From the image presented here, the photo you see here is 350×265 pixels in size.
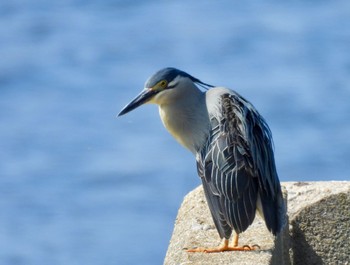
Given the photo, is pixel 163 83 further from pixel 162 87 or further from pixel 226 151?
pixel 226 151

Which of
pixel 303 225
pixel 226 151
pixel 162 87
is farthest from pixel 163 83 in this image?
pixel 303 225

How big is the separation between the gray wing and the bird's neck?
8 cm

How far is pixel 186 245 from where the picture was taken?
522 centimetres

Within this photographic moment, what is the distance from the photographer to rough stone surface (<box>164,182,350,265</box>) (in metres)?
5.39

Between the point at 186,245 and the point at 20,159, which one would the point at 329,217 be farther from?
the point at 20,159

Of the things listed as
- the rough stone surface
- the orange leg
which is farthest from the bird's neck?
the orange leg

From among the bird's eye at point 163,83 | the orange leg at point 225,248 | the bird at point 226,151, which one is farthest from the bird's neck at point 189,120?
the orange leg at point 225,248

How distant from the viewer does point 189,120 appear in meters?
5.68

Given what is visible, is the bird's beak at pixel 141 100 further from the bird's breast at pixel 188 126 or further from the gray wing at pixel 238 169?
the gray wing at pixel 238 169

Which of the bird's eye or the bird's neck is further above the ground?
the bird's eye

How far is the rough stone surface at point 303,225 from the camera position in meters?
5.39

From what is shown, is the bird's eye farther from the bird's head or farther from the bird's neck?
the bird's neck

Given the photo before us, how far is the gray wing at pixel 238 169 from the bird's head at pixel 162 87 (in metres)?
0.25

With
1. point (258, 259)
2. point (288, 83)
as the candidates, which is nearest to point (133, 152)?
point (288, 83)
